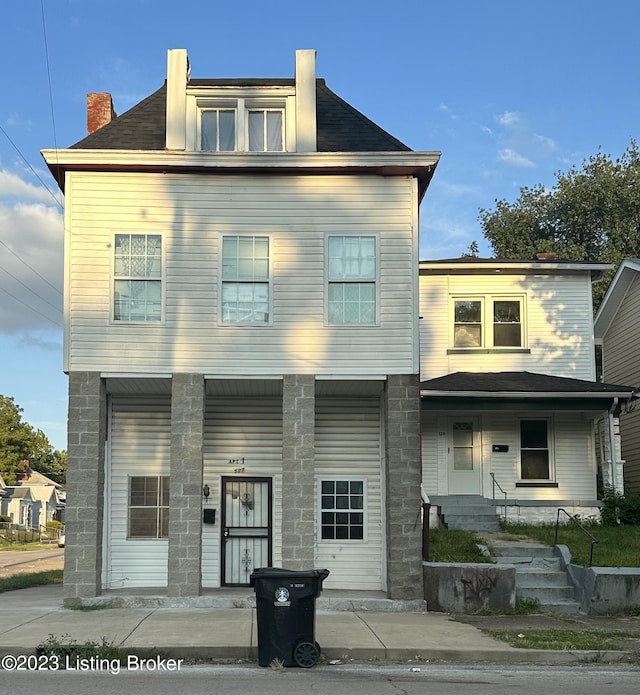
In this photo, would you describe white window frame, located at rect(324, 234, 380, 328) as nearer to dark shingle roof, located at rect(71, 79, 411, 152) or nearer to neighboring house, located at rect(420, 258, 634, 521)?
dark shingle roof, located at rect(71, 79, 411, 152)

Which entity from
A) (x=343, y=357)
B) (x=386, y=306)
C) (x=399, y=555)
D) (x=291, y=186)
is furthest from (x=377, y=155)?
(x=399, y=555)

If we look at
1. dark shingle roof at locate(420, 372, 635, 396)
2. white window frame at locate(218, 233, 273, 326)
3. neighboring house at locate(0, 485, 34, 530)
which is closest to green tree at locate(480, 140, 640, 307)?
dark shingle roof at locate(420, 372, 635, 396)

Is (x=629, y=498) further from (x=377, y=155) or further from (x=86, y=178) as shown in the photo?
(x=86, y=178)

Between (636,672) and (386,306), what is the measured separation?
736 cm

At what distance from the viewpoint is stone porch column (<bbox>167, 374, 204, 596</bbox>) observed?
48.5 ft

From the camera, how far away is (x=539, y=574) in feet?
50.8

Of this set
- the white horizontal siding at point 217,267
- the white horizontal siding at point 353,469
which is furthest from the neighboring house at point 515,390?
the white horizontal siding at point 217,267

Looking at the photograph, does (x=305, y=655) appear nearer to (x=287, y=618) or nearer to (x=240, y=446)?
(x=287, y=618)

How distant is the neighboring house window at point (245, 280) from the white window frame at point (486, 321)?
8478mm

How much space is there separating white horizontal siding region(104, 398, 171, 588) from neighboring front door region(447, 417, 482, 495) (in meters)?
7.65

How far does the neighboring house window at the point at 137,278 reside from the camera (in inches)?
607

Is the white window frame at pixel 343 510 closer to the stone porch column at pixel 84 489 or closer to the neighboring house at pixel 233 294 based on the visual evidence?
the neighboring house at pixel 233 294

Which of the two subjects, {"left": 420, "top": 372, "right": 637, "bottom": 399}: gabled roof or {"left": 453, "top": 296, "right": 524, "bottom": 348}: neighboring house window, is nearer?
{"left": 420, "top": 372, "right": 637, "bottom": 399}: gabled roof

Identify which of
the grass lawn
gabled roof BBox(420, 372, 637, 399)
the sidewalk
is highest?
gabled roof BBox(420, 372, 637, 399)
